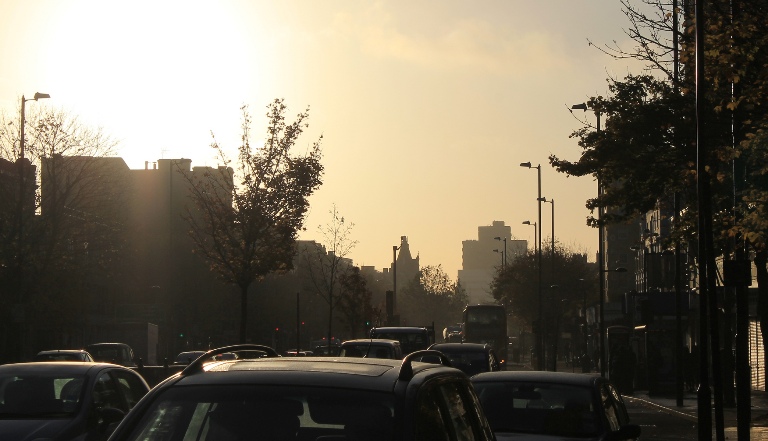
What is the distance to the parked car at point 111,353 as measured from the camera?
3944 cm

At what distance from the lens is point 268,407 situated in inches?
211

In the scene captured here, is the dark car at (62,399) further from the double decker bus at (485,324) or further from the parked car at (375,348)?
the double decker bus at (485,324)

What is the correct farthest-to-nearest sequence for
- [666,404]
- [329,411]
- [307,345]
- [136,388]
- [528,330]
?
[528,330] → [307,345] → [666,404] → [136,388] → [329,411]

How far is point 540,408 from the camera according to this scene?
11.6m

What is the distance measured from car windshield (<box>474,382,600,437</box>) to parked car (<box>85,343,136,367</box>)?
29.2 m

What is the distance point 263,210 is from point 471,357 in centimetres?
1209

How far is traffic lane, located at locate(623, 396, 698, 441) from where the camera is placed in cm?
2500

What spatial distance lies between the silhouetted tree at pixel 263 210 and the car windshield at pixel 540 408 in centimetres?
2737

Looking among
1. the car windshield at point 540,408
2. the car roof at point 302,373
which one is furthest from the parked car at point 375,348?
the car roof at point 302,373

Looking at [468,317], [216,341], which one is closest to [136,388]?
[468,317]

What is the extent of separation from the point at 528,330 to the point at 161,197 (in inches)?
1548

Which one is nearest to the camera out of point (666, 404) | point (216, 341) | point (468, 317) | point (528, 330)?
point (666, 404)

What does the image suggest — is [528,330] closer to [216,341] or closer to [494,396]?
[216,341]

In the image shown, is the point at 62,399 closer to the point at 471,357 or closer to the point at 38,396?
the point at 38,396
